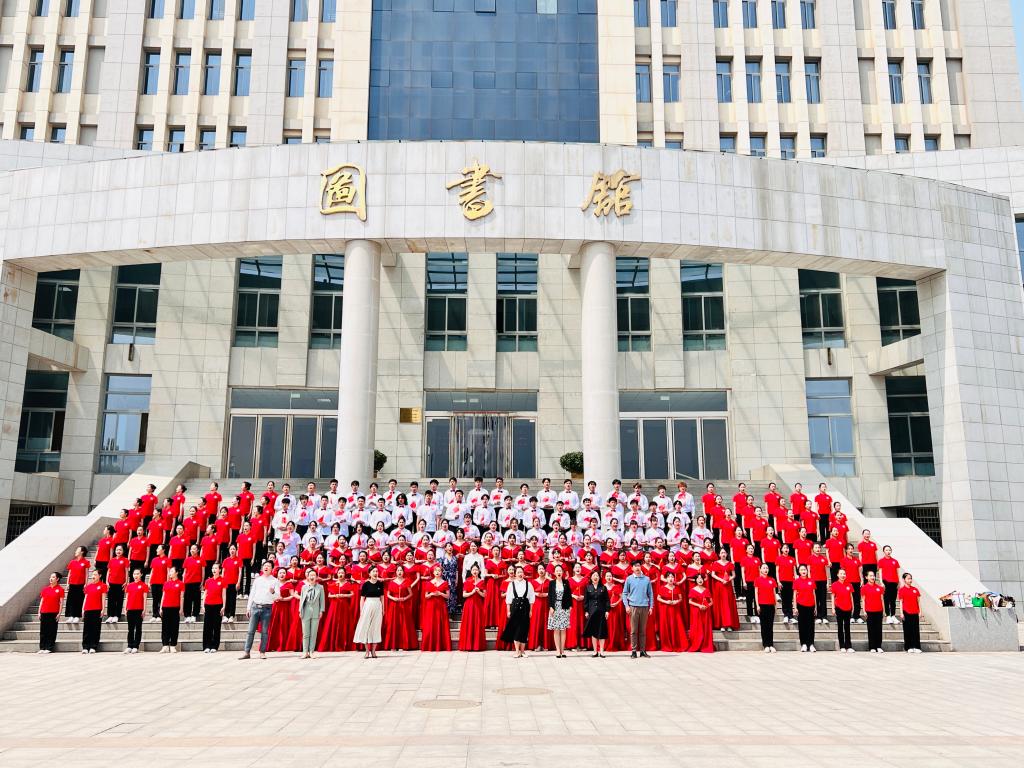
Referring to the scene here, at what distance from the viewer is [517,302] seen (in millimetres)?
30203

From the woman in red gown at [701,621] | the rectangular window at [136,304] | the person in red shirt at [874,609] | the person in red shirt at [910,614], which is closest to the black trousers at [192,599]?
the woman in red gown at [701,621]

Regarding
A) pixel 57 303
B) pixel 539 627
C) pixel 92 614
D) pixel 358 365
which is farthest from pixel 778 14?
pixel 92 614

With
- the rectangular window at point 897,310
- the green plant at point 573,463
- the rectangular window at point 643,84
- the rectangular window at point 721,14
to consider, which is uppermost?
the rectangular window at point 721,14

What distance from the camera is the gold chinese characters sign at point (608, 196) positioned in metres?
22.2

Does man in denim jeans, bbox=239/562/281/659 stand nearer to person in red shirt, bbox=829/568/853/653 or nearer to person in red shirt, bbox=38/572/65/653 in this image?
person in red shirt, bbox=38/572/65/653

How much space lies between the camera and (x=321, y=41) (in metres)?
32.4

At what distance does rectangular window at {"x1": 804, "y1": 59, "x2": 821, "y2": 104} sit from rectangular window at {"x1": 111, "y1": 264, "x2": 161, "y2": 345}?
85.3ft

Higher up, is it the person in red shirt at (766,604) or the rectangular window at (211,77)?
the rectangular window at (211,77)

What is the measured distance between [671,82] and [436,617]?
2528 centimetres

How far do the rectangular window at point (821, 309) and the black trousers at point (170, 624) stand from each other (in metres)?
23.7

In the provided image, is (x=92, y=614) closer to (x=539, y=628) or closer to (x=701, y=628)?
(x=539, y=628)

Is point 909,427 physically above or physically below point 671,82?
below

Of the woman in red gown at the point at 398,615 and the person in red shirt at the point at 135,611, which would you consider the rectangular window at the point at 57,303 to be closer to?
the person in red shirt at the point at 135,611

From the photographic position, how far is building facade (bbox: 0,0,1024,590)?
876 inches
